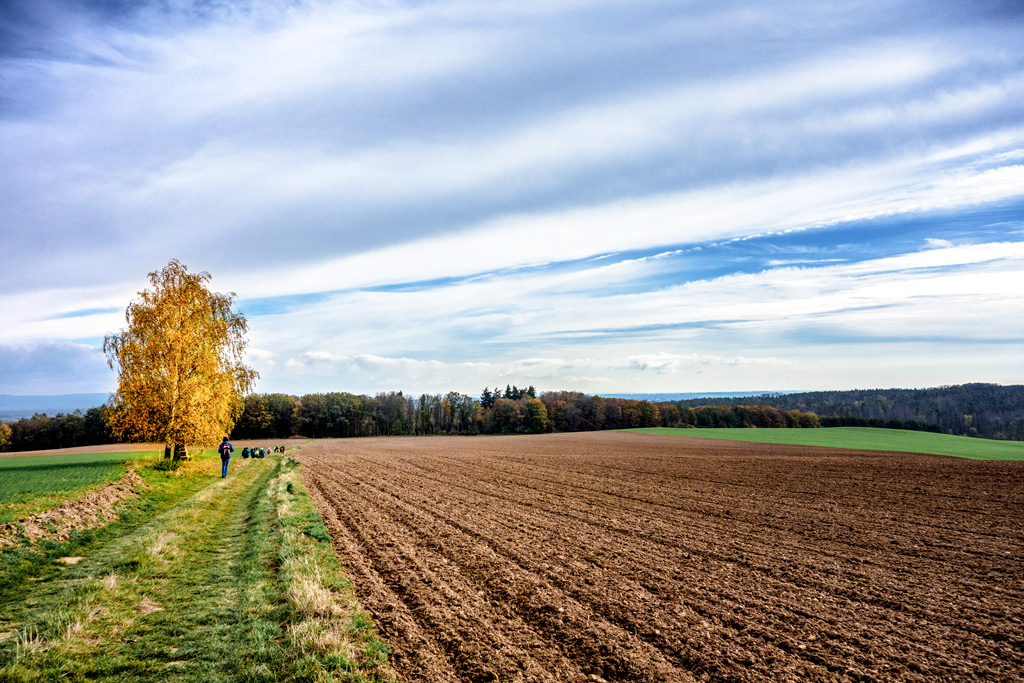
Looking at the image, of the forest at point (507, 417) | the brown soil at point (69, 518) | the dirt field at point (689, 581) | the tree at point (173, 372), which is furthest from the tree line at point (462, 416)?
the dirt field at point (689, 581)

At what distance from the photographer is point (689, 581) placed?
10.7m

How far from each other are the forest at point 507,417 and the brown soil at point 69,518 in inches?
3127

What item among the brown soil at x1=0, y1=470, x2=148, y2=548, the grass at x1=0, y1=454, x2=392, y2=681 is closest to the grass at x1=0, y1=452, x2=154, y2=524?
the brown soil at x1=0, y1=470, x2=148, y2=548

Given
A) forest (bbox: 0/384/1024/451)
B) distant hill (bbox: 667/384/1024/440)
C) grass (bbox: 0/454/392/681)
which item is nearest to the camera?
grass (bbox: 0/454/392/681)

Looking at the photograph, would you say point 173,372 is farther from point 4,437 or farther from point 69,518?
point 4,437

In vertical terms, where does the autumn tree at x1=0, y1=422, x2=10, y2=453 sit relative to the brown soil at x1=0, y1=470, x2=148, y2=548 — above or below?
below

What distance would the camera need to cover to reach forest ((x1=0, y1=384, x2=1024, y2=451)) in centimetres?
8862

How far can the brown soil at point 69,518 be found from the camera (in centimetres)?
1214

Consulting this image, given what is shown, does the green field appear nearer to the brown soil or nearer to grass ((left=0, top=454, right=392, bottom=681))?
grass ((left=0, top=454, right=392, bottom=681))

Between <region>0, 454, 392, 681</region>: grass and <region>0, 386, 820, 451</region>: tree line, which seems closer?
<region>0, 454, 392, 681</region>: grass

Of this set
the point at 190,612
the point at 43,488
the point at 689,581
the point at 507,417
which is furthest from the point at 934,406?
the point at 43,488

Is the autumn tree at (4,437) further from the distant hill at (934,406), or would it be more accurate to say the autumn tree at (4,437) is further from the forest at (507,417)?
the distant hill at (934,406)

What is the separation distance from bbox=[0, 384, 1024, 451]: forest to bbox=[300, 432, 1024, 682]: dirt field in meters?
88.1

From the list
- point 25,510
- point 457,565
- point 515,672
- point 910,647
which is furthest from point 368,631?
point 25,510
